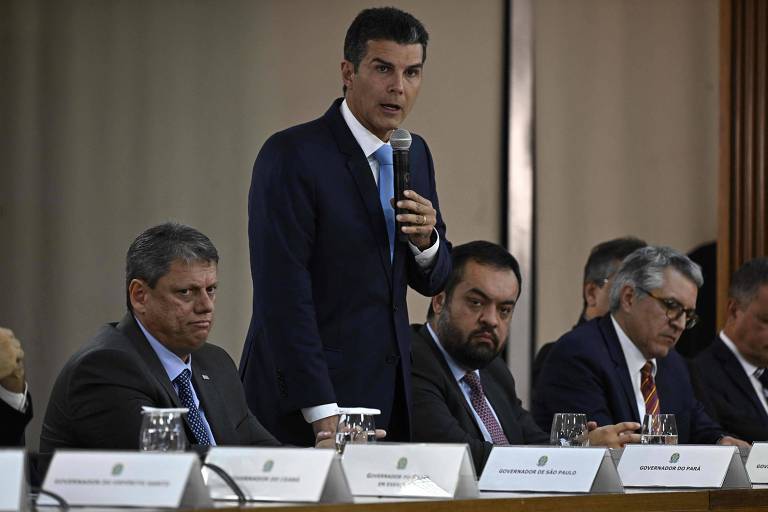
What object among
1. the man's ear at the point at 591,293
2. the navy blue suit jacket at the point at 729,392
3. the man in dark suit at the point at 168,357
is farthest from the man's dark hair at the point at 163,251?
the man's ear at the point at 591,293

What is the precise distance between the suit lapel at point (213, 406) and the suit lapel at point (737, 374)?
2427 millimetres

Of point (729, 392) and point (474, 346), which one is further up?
point (474, 346)

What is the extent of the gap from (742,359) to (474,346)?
1.58 metres

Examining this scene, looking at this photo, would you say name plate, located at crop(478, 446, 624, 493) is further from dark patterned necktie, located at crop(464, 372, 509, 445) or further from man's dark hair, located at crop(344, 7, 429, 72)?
dark patterned necktie, located at crop(464, 372, 509, 445)

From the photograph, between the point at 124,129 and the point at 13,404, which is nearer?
the point at 13,404

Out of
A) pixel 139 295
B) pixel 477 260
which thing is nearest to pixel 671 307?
pixel 477 260

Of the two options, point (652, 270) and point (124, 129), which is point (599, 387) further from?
point (124, 129)

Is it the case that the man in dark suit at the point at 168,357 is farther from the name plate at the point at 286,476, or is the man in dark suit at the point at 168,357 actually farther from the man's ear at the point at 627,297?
the man's ear at the point at 627,297

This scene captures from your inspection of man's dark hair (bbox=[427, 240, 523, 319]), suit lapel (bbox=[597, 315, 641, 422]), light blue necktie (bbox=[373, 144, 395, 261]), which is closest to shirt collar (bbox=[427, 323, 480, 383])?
man's dark hair (bbox=[427, 240, 523, 319])

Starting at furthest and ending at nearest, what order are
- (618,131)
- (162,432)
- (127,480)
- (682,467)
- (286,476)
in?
(618,131)
(682,467)
(162,432)
(286,476)
(127,480)

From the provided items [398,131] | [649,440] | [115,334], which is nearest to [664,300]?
[649,440]

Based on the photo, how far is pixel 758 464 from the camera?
9.78ft

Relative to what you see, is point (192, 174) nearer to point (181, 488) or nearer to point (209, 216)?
point (209, 216)

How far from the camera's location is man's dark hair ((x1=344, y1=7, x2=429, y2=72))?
3178 mm
